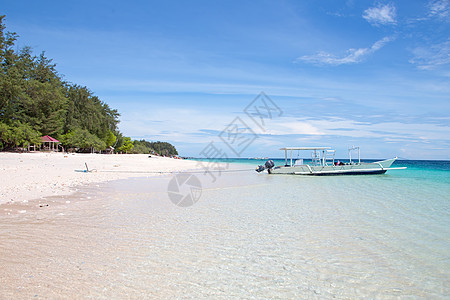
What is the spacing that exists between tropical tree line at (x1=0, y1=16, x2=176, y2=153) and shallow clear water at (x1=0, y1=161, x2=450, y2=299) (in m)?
38.2

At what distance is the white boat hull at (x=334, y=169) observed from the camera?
3000 cm

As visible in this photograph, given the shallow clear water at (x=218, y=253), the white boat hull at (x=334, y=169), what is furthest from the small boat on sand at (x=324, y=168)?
the shallow clear water at (x=218, y=253)

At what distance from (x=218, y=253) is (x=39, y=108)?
5091 cm

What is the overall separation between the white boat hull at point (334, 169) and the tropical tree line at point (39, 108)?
33308mm

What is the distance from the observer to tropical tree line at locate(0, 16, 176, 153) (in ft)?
131

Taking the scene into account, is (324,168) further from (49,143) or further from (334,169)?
(49,143)

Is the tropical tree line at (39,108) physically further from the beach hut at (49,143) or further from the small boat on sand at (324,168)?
the small boat on sand at (324,168)

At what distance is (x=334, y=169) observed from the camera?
30.4 meters

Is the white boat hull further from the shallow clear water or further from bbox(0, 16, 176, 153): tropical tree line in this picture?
bbox(0, 16, 176, 153): tropical tree line

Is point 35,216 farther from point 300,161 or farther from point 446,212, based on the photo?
point 300,161

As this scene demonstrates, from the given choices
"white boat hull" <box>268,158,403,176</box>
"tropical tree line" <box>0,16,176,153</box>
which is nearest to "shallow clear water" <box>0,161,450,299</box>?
"white boat hull" <box>268,158,403,176</box>

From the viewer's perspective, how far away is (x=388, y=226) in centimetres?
792

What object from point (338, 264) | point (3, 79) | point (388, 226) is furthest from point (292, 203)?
point (3, 79)

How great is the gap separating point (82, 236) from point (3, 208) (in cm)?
372
